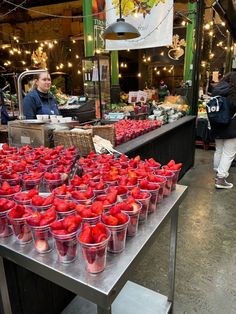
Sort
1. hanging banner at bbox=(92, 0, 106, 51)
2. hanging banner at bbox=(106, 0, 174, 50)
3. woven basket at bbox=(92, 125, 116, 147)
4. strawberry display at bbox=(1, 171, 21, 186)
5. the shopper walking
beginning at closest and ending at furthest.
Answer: strawberry display at bbox=(1, 171, 21, 186), woven basket at bbox=(92, 125, 116, 147), the shopper walking, hanging banner at bbox=(106, 0, 174, 50), hanging banner at bbox=(92, 0, 106, 51)

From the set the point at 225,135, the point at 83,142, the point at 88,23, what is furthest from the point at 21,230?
the point at 88,23

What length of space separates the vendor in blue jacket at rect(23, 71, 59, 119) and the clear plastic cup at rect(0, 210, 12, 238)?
2244mm

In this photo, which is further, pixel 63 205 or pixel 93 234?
pixel 63 205

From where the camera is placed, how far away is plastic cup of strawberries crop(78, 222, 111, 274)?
92 cm

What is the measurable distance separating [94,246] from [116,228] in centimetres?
13

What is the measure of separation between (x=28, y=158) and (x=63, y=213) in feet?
2.66

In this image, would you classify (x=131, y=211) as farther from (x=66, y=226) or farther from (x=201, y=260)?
(x=201, y=260)

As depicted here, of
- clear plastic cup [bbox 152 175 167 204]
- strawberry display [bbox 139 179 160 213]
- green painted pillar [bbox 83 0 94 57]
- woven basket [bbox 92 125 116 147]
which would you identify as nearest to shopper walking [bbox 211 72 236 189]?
woven basket [bbox 92 125 116 147]

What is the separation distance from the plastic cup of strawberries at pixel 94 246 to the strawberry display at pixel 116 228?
5 centimetres

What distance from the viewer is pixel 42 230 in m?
1.03

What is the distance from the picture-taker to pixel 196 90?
16.9ft

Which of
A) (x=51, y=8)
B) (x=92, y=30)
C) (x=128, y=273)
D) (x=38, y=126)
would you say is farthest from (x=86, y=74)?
(x=51, y=8)

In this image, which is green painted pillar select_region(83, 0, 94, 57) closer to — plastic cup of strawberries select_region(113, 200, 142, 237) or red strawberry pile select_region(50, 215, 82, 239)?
plastic cup of strawberries select_region(113, 200, 142, 237)

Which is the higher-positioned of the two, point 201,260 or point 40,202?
point 40,202
